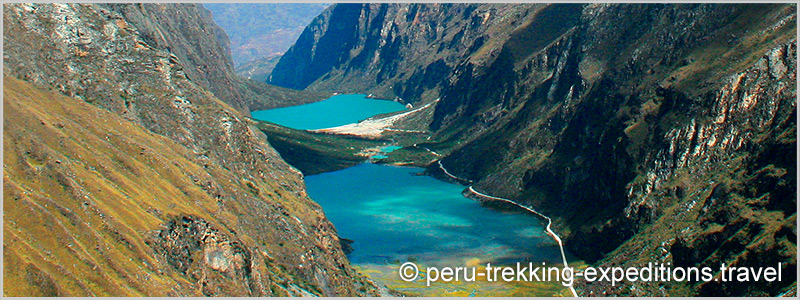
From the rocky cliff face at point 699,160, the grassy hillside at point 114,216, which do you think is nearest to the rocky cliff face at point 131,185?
the grassy hillside at point 114,216

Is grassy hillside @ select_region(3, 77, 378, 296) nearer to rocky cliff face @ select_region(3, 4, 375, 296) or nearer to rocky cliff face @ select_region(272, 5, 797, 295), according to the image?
rocky cliff face @ select_region(3, 4, 375, 296)

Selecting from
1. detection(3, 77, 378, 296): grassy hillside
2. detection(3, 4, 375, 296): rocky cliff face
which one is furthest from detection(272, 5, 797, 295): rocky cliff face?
detection(3, 77, 378, 296): grassy hillside

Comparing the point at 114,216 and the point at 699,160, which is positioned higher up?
the point at 699,160

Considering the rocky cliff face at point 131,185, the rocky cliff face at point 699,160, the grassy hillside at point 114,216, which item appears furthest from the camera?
the rocky cliff face at point 699,160

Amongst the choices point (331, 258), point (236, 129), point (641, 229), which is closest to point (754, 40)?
point (641, 229)

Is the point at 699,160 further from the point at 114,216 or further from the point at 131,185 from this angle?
the point at 114,216

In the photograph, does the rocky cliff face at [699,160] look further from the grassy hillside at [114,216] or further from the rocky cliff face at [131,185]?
the grassy hillside at [114,216]

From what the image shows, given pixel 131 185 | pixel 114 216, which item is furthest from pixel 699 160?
pixel 114 216

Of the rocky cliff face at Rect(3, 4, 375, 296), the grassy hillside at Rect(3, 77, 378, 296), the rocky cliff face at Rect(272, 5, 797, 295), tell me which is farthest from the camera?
the rocky cliff face at Rect(272, 5, 797, 295)
